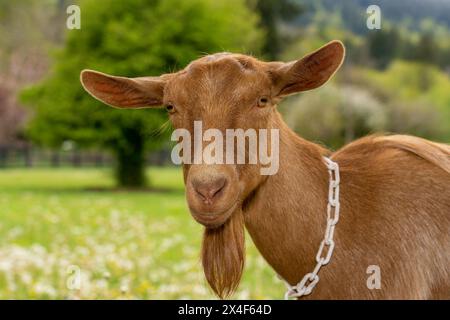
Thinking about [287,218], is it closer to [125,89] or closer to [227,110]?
[227,110]

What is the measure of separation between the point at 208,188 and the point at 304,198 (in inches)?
25.5

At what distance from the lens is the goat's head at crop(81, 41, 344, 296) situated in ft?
10.3

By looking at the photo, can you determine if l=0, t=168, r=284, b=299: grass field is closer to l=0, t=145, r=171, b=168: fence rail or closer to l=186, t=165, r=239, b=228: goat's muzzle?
l=186, t=165, r=239, b=228: goat's muzzle

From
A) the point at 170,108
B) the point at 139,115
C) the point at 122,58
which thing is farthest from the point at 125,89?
the point at 122,58

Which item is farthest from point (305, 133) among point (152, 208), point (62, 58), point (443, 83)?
point (443, 83)

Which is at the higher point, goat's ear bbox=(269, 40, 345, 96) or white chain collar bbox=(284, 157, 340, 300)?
goat's ear bbox=(269, 40, 345, 96)

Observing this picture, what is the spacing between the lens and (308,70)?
345 centimetres

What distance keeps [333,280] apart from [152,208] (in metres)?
16.3

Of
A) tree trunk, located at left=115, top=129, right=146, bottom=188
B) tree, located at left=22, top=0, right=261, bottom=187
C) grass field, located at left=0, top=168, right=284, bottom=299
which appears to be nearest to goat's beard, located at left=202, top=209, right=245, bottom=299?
grass field, located at left=0, top=168, right=284, bottom=299

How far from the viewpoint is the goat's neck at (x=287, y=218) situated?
11.5 ft

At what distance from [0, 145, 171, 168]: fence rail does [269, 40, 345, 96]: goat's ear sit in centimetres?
4682

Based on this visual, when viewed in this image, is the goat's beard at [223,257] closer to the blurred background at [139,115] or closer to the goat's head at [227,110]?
the goat's head at [227,110]

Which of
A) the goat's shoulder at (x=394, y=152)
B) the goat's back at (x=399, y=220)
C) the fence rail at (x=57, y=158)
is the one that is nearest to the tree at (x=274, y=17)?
the fence rail at (x=57, y=158)
